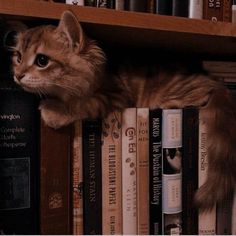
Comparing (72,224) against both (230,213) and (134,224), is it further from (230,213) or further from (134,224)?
(230,213)

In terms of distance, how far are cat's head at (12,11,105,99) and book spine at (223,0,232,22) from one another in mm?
270

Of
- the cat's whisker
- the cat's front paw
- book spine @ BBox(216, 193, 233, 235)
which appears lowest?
book spine @ BBox(216, 193, 233, 235)

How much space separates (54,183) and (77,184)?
0.05 m

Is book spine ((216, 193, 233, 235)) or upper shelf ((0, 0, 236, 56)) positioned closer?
upper shelf ((0, 0, 236, 56))

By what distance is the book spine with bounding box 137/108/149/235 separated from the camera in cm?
65

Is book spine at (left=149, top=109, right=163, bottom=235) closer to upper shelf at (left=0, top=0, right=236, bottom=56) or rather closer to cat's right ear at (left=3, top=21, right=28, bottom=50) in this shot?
upper shelf at (left=0, top=0, right=236, bottom=56)

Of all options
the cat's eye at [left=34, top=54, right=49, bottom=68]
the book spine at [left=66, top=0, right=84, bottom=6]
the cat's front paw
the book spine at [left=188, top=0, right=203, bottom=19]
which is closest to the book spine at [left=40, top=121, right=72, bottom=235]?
the cat's front paw

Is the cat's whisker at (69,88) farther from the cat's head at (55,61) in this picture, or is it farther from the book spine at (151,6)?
the book spine at (151,6)

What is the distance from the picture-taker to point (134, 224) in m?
0.65

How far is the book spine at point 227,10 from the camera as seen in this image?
0.68m

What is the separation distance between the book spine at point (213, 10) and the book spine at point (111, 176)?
271 mm

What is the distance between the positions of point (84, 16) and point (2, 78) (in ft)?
0.57

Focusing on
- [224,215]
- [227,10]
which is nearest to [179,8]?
[227,10]

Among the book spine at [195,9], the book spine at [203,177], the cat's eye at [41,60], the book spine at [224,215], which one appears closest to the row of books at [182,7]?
the book spine at [195,9]
